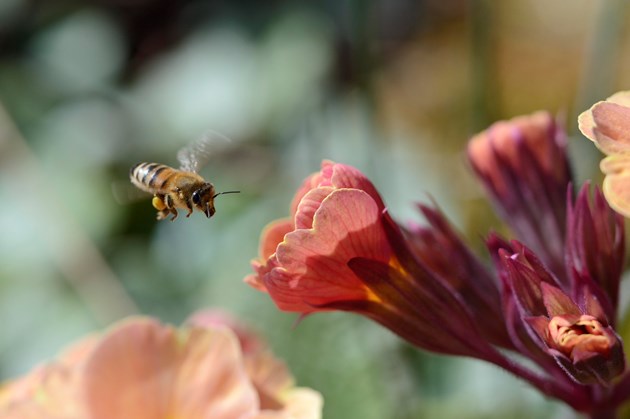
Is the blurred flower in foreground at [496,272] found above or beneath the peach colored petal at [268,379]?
above

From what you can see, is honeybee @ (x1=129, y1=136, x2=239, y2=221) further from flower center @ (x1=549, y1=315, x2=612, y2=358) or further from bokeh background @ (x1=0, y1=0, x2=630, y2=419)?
flower center @ (x1=549, y1=315, x2=612, y2=358)

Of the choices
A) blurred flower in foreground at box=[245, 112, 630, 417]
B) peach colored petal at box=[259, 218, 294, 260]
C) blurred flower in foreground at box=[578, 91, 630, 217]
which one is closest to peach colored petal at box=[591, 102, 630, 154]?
blurred flower in foreground at box=[578, 91, 630, 217]

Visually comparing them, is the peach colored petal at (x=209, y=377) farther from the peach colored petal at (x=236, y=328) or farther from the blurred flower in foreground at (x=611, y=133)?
the blurred flower in foreground at (x=611, y=133)

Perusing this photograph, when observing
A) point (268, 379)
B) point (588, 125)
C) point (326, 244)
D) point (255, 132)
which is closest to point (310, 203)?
point (326, 244)

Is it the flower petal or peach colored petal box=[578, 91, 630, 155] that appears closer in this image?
peach colored petal box=[578, 91, 630, 155]

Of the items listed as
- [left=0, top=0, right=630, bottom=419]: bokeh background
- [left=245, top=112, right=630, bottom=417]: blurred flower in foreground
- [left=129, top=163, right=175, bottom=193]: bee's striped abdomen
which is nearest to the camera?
[left=245, top=112, right=630, bottom=417]: blurred flower in foreground

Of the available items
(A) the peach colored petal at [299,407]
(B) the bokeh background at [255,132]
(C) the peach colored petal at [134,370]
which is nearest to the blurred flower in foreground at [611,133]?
(A) the peach colored petal at [299,407]
